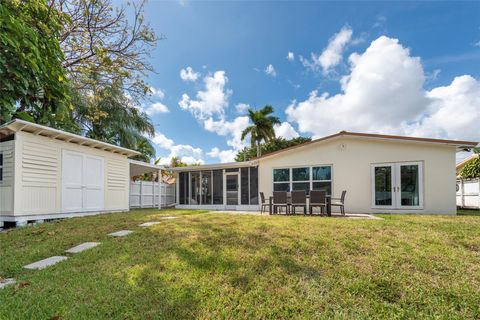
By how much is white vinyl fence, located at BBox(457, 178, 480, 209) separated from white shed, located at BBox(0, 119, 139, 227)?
19208 millimetres

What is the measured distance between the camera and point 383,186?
1086cm

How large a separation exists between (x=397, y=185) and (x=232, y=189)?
28.6 ft

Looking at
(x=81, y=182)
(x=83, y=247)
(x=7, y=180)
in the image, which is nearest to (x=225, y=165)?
(x=81, y=182)

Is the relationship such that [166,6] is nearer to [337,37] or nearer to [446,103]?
[337,37]

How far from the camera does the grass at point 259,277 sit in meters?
2.61

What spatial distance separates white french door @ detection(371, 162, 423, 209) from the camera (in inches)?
407

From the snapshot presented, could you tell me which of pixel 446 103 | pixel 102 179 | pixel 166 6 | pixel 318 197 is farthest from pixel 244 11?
pixel 446 103

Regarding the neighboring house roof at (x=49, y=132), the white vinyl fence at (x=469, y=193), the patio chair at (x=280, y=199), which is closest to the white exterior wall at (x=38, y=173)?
the neighboring house roof at (x=49, y=132)

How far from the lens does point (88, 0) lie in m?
7.63

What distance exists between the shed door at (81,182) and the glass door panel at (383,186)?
1240 cm

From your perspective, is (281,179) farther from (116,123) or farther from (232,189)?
(116,123)

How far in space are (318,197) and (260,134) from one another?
17.5m

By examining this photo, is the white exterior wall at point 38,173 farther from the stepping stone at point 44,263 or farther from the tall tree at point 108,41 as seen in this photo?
the stepping stone at point 44,263

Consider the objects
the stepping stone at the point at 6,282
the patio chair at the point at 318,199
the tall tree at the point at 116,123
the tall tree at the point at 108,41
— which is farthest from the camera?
the tall tree at the point at 116,123
